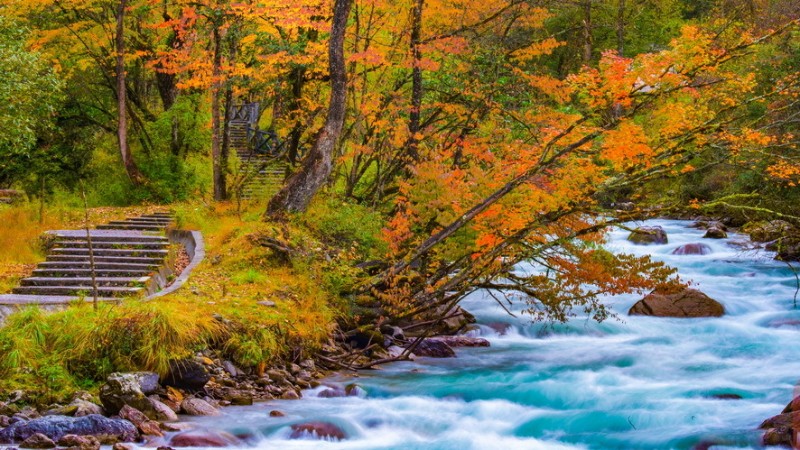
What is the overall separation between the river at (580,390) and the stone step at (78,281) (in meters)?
4.14

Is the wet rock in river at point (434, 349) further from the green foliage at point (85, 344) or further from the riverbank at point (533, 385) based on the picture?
the green foliage at point (85, 344)

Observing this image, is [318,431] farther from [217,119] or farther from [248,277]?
[217,119]

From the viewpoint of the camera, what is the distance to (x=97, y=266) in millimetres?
13922

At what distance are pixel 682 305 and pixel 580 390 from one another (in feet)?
18.0

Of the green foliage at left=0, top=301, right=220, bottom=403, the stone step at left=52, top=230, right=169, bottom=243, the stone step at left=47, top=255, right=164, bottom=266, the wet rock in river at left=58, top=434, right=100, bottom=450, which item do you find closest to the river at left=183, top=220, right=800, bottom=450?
the green foliage at left=0, top=301, right=220, bottom=403

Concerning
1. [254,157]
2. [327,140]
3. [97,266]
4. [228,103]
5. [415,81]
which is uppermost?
[415,81]

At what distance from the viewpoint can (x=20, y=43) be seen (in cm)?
1680

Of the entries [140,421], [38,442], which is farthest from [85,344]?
[38,442]

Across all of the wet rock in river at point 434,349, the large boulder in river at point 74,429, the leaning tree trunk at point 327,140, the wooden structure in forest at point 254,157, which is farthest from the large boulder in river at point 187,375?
the wooden structure in forest at point 254,157

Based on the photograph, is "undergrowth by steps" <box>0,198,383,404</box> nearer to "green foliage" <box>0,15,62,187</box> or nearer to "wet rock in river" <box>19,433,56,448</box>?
"wet rock in river" <box>19,433,56,448</box>

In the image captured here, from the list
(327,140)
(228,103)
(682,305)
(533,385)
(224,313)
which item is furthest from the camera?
(228,103)

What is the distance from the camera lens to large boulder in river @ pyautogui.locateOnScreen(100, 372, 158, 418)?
881 centimetres

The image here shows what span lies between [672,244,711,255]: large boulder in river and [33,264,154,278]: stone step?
15238 millimetres

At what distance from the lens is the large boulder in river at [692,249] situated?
72.2 feet
